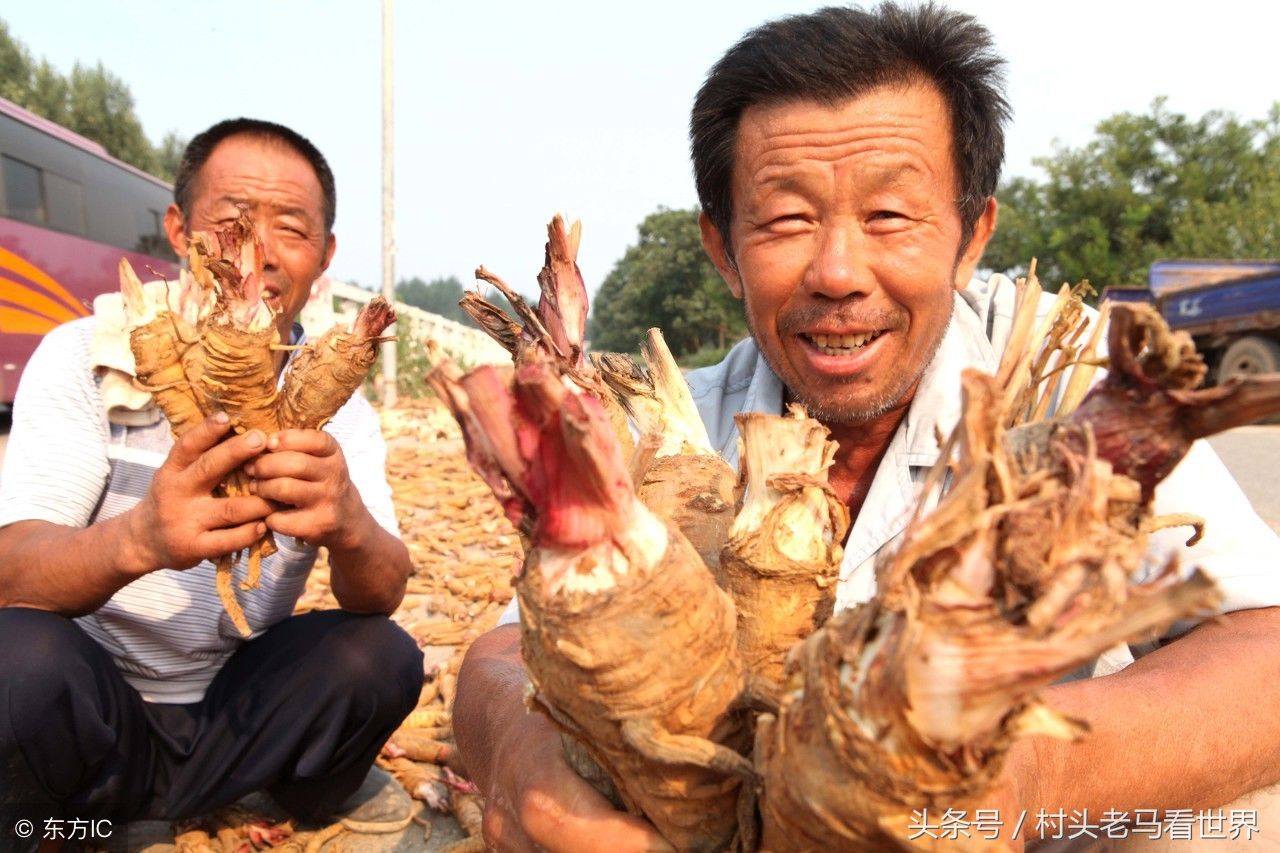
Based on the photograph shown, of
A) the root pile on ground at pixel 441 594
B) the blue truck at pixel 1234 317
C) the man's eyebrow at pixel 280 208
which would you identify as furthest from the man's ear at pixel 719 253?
the blue truck at pixel 1234 317

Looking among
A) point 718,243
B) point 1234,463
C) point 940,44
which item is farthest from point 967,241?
point 1234,463

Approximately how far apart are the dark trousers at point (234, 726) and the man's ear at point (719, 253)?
58.4 inches

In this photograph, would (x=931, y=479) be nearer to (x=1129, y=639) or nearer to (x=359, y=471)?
(x=1129, y=639)

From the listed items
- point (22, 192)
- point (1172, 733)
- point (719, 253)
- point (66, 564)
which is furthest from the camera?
point (22, 192)

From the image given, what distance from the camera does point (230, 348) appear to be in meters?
1.75

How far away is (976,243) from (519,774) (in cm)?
177

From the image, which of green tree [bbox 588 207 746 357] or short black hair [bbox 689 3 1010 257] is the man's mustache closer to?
short black hair [bbox 689 3 1010 257]

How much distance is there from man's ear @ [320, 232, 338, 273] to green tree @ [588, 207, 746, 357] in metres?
42.4

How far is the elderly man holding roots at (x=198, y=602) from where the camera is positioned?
6.46 feet

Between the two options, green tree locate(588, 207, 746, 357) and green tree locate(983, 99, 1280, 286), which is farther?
green tree locate(588, 207, 746, 357)

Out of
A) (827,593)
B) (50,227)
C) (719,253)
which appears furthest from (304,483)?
(50,227)

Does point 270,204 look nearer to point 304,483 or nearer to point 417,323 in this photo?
point 304,483

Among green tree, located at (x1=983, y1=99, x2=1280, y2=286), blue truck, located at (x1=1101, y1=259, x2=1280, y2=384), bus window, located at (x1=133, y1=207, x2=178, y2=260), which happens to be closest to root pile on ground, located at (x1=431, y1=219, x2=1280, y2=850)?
blue truck, located at (x1=1101, y1=259, x2=1280, y2=384)

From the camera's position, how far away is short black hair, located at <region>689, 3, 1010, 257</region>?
1919 mm
